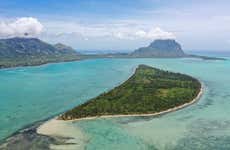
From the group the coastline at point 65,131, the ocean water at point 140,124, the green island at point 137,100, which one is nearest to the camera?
the coastline at point 65,131

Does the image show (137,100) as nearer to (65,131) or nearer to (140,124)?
(140,124)

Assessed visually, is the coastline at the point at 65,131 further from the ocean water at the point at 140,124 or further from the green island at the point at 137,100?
the green island at the point at 137,100

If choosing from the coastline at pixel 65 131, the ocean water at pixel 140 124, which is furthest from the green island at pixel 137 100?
the ocean water at pixel 140 124

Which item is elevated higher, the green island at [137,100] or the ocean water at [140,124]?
the green island at [137,100]

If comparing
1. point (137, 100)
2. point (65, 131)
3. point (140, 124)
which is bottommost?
point (140, 124)

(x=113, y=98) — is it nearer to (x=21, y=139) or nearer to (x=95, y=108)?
(x=95, y=108)

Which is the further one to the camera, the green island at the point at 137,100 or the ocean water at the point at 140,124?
the green island at the point at 137,100

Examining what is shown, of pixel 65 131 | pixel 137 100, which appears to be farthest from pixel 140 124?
pixel 137 100

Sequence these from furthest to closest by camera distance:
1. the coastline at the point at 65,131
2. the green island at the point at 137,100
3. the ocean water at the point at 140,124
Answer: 1. the green island at the point at 137,100
2. the ocean water at the point at 140,124
3. the coastline at the point at 65,131

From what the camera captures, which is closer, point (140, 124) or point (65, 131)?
point (65, 131)

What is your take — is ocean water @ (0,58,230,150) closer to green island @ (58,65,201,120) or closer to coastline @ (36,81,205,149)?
coastline @ (36,81,205,149)

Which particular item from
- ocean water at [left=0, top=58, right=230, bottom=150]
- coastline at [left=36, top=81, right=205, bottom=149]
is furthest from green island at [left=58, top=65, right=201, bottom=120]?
ocean water at [left=0, top=58, right=230, bottom=150]
